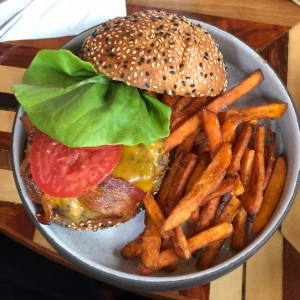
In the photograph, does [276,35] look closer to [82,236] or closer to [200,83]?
[200,83]

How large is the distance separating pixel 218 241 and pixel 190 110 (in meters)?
0.29

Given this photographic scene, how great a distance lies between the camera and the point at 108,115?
1.05 metres

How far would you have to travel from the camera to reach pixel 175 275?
1.16 meters

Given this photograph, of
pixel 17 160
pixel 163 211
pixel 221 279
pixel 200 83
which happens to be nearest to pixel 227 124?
pixel 200 83

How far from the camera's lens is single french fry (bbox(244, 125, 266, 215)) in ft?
3.72

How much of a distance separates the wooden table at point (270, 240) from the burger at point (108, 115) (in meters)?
0.14

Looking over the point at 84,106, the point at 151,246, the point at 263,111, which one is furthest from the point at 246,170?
the point at 84,106

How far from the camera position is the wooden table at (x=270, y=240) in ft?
3.84

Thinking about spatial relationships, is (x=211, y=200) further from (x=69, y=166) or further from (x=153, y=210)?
(x=69, y=166)

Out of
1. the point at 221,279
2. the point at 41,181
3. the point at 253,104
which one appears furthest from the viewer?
the point at 253,104

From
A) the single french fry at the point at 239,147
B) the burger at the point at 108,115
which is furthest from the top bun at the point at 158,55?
the single french fry at the point at 239,147

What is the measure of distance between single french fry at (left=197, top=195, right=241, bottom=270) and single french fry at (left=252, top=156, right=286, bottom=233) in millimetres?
59

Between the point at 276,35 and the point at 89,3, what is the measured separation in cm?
48

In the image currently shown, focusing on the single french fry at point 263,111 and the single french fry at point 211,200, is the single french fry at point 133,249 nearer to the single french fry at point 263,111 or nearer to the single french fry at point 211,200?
the single french fry at point 211,200
